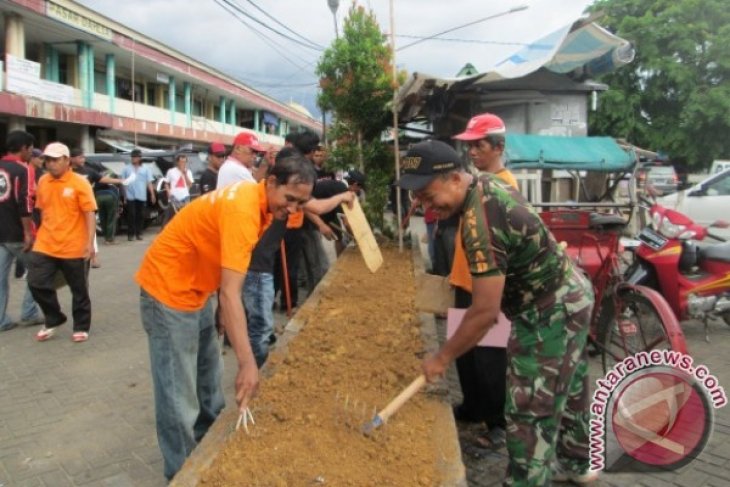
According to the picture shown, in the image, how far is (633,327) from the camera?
380 cm

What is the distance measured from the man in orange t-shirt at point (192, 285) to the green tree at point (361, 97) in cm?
686

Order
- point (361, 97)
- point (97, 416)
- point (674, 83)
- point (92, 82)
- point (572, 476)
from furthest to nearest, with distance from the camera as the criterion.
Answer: point (674, 83), point (92, 82), point (361, 97), point (97, 416), point (572, 476)

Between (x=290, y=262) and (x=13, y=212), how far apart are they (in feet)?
9.07

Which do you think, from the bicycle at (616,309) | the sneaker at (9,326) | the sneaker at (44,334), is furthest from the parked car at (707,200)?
the sneaker at (9,326)

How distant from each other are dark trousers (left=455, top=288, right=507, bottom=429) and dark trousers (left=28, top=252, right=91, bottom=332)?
11.9ft

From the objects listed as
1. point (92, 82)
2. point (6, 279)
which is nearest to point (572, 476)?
point (6, 279)

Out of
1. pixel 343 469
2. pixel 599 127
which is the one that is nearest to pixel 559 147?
pixel 343 469

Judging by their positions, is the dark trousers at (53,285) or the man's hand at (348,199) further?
the dark trousers at (53,285)

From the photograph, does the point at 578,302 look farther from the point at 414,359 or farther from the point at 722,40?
the point at 722,40

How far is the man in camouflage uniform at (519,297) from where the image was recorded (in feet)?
7.20

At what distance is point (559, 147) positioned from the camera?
7.20 meters

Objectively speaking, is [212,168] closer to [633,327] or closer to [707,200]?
[633,327]

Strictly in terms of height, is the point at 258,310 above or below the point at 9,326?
above

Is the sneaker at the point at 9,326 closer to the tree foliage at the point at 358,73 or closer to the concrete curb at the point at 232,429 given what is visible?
the concrete curb at the point at 232,429
